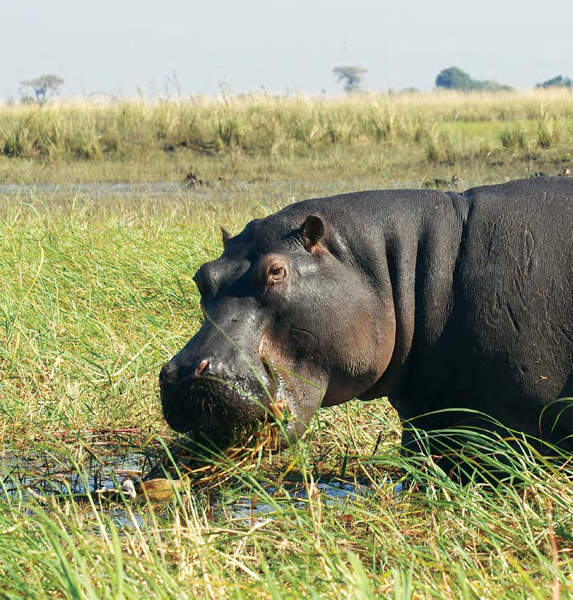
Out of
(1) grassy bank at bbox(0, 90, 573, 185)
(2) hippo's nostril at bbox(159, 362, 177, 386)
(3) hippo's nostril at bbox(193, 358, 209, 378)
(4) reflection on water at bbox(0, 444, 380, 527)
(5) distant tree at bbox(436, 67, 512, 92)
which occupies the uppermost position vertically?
(3) hippo's nostril at bbox(193, 358, 209, 378)

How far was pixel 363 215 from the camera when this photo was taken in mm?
3617

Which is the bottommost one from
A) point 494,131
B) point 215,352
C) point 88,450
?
point 494,131

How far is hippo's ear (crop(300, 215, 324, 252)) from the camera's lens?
3.41 m

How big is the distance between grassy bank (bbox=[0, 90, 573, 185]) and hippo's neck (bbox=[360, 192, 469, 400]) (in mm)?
9884

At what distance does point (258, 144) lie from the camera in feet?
52.9

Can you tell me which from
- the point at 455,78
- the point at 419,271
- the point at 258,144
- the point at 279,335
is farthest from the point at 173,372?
the point at 455,78

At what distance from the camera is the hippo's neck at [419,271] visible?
11.5ft

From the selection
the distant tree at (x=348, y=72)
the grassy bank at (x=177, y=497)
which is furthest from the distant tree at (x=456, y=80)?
the grassy bank at (x=177, y=497)

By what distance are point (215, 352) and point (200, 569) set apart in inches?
28.5

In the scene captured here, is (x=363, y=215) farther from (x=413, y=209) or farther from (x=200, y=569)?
(x=200, y=569)

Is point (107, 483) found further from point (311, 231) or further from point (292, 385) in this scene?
point (311, 231)

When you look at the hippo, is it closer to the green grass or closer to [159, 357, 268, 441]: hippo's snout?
[159, 357, 268, 441]: hippo's snout

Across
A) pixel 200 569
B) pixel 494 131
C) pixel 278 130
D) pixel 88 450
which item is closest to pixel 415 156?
pixel 278 130

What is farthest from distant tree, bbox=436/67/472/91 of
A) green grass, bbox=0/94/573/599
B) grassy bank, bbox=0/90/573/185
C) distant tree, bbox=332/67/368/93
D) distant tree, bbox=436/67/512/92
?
green grass, bbox=0/94/573/599
